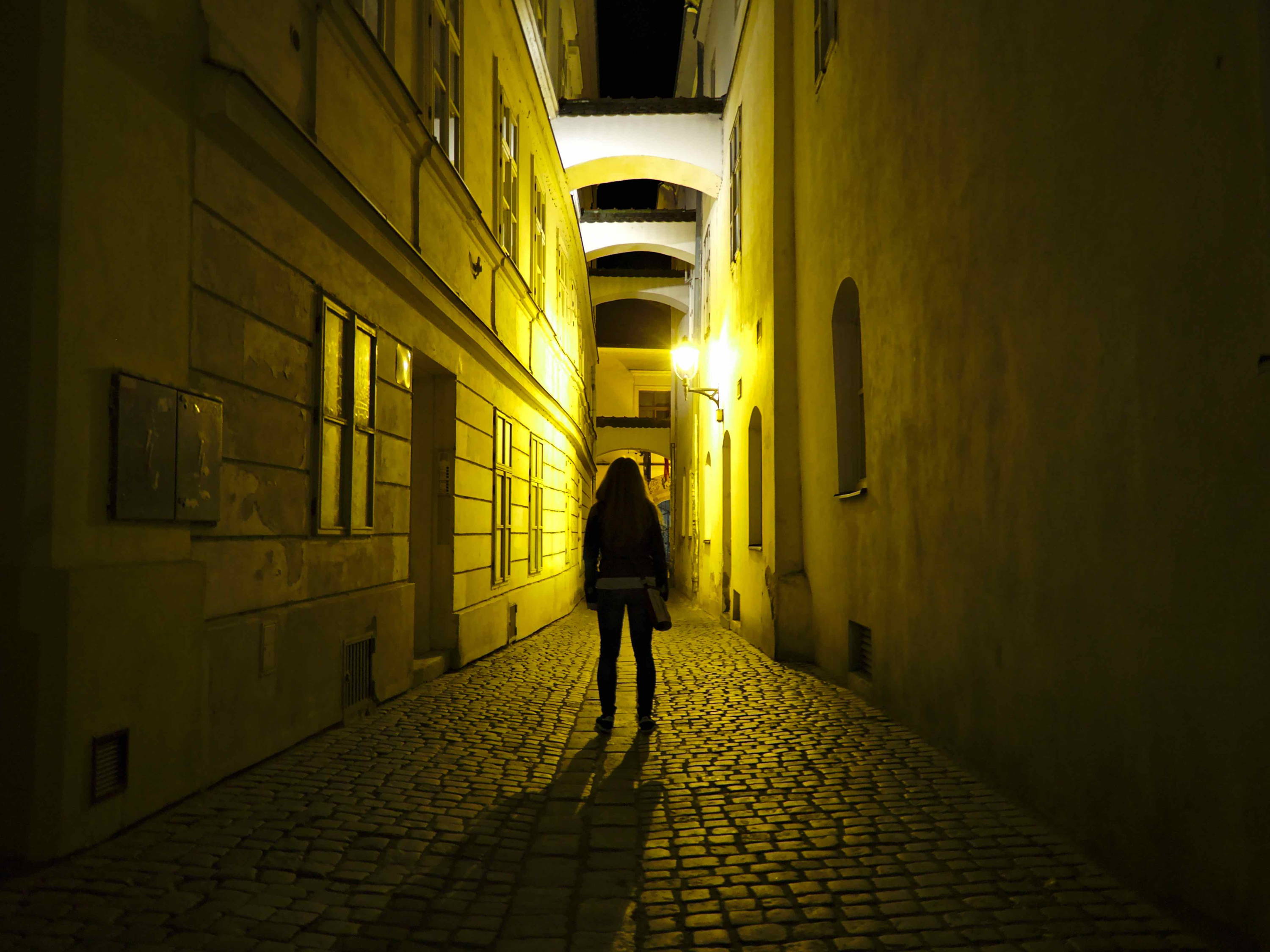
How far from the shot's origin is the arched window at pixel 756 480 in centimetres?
1192

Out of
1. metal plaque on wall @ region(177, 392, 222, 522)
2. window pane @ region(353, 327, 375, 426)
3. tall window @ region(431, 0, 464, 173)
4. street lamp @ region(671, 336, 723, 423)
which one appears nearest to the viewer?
metal plaque on wall @ region(177, 392, 222, 522)

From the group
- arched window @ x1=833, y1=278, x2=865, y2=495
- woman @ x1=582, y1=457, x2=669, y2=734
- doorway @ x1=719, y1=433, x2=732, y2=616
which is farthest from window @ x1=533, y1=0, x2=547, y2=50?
woman @ x1=582, y1=457, x2=669, y2=734

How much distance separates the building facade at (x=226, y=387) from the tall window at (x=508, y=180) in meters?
1.49

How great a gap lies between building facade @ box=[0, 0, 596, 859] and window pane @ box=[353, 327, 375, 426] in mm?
29

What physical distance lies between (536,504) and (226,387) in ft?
28.3

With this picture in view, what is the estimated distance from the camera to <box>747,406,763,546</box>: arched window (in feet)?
39.1

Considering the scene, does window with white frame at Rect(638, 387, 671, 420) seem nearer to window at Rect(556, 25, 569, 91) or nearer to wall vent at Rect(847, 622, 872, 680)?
window at Rect(556, 25, 569, 91)

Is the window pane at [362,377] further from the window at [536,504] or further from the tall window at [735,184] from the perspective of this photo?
the tall window at [735,184]

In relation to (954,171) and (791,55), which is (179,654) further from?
(791,55)

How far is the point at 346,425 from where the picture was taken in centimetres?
599

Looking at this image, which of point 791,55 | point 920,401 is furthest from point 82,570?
point 791,55

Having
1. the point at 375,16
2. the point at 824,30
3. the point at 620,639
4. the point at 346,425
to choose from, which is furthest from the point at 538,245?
the point at 620,639

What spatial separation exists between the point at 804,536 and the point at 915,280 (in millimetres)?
4295

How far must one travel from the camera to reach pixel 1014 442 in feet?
14.2
